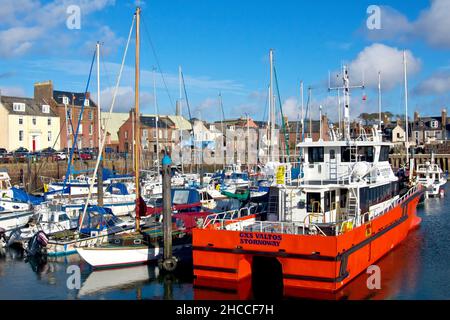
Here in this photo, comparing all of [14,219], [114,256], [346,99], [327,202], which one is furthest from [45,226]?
[346,99]

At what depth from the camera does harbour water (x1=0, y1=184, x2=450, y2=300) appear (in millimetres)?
19047

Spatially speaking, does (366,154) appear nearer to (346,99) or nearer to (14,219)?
(346,99)

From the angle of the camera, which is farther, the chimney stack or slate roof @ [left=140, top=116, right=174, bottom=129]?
slate roof @ [left=140, top=116, right=174, bottom=129]

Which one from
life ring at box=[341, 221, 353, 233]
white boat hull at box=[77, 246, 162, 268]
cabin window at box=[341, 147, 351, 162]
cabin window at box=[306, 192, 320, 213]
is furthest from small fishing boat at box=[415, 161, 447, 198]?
white boat hull at box=[77, 246, 162, 268]

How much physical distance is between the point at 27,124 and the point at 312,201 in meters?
55.8

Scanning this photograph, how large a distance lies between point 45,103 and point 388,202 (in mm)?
57322

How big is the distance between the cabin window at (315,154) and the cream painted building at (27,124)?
4817 centimetres

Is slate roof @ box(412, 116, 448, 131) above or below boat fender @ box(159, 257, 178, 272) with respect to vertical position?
above

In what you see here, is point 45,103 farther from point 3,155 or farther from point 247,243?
point 247,243

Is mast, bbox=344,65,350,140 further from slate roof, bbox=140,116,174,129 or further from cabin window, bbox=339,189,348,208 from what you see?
slate roof, bbox=140,116,174,129

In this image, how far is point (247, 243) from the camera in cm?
1894

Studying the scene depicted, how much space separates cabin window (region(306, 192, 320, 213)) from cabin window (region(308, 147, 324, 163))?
344 centimetres

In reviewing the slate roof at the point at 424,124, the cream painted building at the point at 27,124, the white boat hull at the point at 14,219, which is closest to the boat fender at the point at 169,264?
the white boat hull at the point at 14,219
